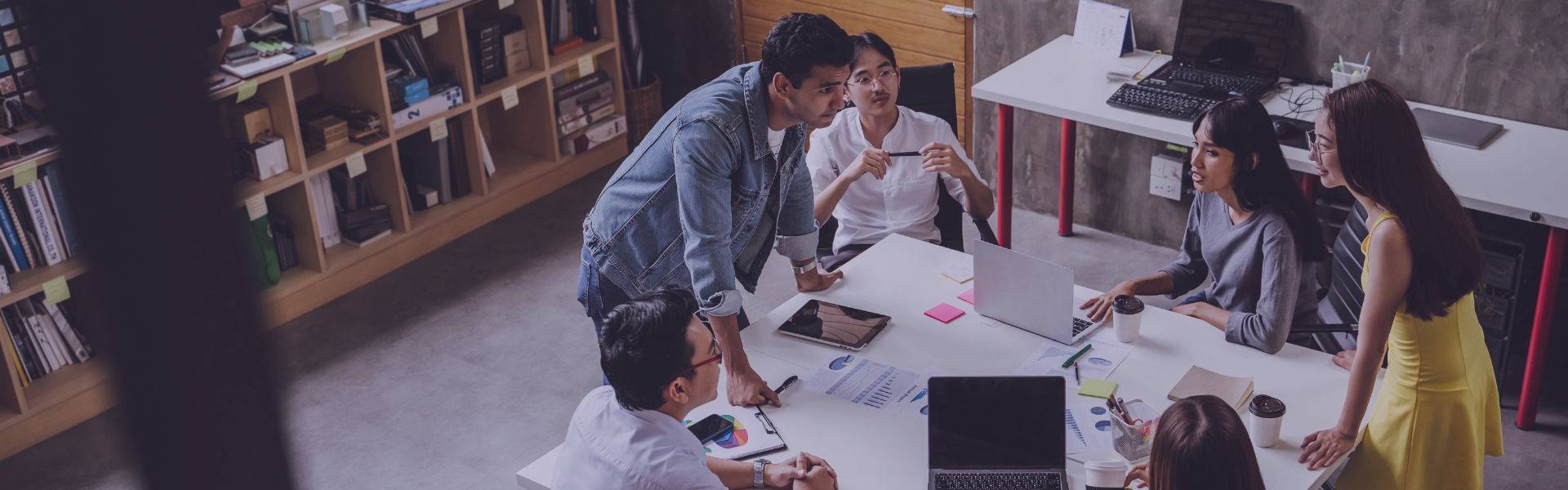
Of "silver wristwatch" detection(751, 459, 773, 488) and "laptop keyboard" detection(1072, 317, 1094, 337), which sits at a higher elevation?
"silver wristwatch" detection(751, 459, 773, 488)

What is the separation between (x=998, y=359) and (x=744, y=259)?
59 centimetres

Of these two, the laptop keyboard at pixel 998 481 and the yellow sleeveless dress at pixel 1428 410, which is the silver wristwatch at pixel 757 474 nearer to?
the laptop keyboard at pixel 998 481

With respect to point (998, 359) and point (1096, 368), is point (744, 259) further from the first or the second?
point (1096, 368)

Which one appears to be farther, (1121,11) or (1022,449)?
(1121,11)

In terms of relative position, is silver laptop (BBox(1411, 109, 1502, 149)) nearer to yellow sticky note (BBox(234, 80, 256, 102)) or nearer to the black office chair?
the black office chair

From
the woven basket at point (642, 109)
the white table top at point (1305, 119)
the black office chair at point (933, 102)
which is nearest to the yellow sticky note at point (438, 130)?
the woven basket at point (642, 109)

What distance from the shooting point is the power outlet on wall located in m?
4.59

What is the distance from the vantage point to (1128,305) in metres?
2.78

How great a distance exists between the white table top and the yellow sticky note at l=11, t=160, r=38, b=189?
273 cm

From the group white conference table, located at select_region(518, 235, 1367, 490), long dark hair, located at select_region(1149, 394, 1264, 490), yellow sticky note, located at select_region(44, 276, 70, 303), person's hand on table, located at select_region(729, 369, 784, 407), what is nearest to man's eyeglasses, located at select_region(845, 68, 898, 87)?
white conference table, located at select_region(518, 235, 1367, 490)

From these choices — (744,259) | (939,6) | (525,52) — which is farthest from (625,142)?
(744,259)

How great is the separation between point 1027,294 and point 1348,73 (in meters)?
1.84

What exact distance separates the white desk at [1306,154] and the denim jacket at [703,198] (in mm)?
1431

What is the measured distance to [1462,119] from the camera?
12.6ft
